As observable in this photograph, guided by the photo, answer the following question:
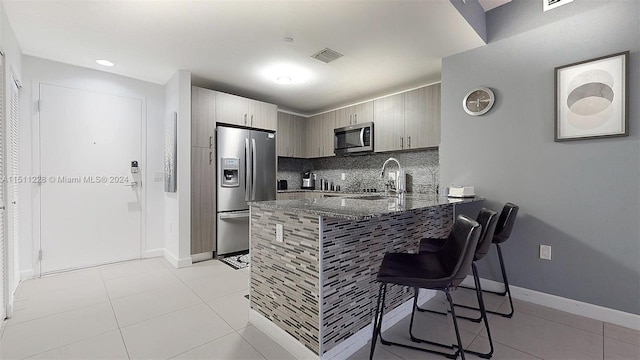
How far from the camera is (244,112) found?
3943 millimetres

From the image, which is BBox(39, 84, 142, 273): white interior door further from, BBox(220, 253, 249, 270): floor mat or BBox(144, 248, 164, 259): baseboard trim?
BBox(220, 253, 249, 270): floor mat

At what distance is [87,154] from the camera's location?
3256 millimetres

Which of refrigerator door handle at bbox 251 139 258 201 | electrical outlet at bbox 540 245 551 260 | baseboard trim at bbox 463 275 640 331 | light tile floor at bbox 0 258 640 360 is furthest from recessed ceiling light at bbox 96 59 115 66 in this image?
electrical outlet at bbox 540 245 551 260

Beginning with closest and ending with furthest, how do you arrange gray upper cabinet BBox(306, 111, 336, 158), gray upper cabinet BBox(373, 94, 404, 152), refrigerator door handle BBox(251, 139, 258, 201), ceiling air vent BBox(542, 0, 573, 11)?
ceiling air vent BBox(542, 0, 573, 11), gray upper cabinet BBox(373, 94, 404, 152), refrigerator door handle BBox(251, 139, 258, 201), gray upper cabinet BBox(306, 111, 336, 158)

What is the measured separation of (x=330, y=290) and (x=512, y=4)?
289 cm

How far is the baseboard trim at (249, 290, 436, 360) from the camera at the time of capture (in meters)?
1.59

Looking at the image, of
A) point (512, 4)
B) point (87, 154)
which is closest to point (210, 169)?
point (87, 154)

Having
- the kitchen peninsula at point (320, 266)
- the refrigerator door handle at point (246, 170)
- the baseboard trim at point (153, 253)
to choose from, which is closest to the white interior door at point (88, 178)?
the baseboard trim at point (153, 253)

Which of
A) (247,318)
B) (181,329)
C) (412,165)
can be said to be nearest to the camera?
(181,329)

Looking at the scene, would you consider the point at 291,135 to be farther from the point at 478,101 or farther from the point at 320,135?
the point at 478,101

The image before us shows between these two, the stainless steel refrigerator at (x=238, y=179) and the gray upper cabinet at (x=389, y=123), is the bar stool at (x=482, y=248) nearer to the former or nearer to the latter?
the gray upper cabinet at (x=389, y=123)

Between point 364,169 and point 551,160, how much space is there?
2651 mm

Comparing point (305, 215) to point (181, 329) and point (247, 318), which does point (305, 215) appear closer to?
point (247, 318)

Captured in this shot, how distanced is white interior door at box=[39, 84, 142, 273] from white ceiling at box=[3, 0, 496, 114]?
483 millimetres
